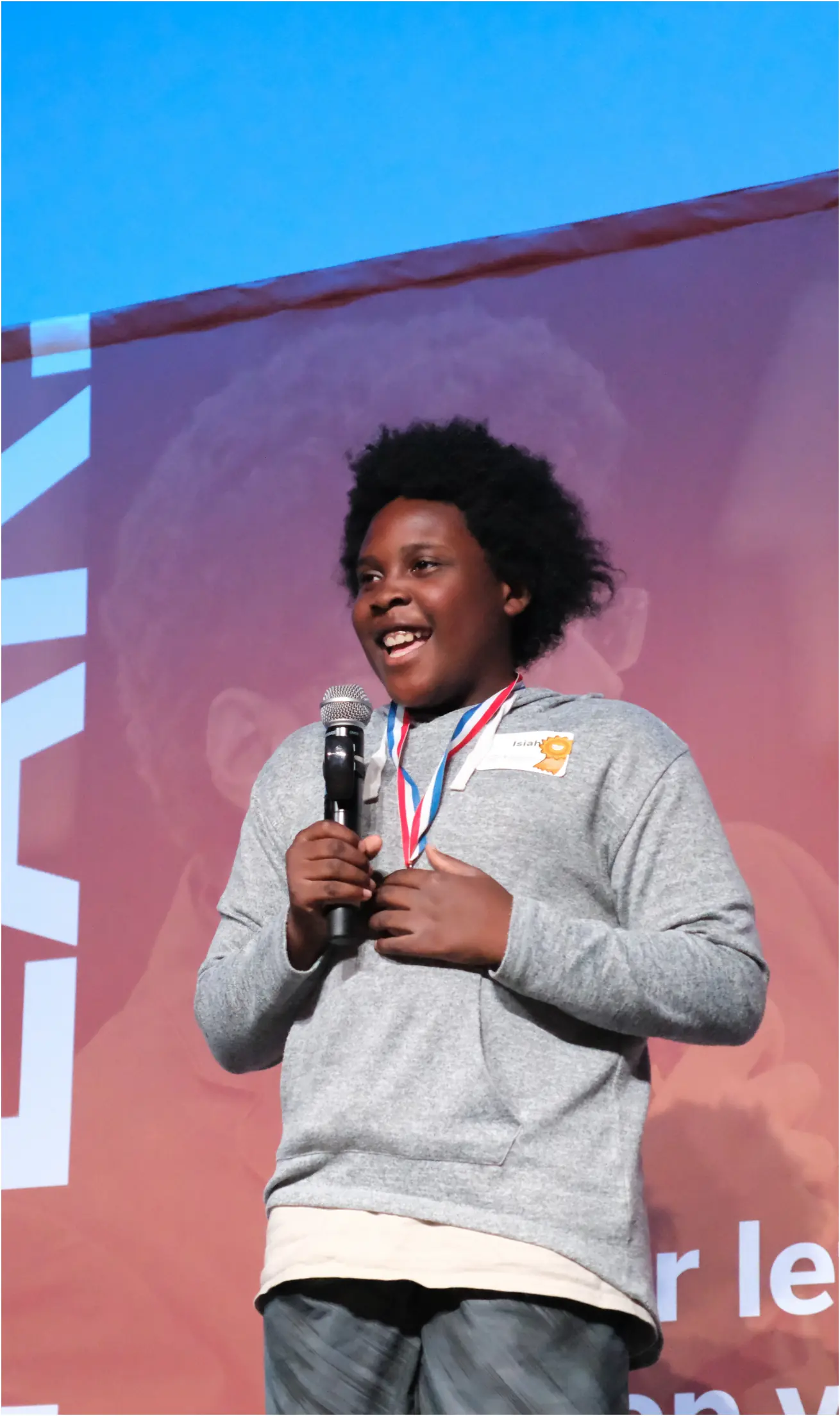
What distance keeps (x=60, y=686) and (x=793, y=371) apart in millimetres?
1796

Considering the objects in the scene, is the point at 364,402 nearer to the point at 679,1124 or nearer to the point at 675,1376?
the point at 679,1124

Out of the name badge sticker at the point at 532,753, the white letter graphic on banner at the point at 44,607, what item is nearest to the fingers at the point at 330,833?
the name badge sticker at the point at 532,753

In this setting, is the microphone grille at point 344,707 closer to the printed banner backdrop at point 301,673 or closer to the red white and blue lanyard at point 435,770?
the red white and blue lanyard at point 435,770

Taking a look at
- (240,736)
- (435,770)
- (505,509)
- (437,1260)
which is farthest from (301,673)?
(437,1260)

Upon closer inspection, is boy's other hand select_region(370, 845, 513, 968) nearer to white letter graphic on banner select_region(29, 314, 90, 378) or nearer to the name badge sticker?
the name badge sticker

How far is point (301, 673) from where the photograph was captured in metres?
3.47

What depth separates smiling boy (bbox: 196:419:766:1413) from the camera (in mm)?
1414

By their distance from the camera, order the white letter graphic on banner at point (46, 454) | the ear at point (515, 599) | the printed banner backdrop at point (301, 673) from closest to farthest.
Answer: the ear at point (515, 599) → the printed banner backdrop at point (301, 673) → the white letter graphic on banner at point (46, 454)

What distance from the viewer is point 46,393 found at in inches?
153

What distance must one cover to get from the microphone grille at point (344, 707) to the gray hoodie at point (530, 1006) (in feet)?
0.27

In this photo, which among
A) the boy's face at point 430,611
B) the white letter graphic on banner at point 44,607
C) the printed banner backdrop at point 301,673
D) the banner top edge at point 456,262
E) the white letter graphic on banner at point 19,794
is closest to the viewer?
the boy's face at point 430,611

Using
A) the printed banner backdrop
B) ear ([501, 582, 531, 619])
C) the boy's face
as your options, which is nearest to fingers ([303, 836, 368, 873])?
the boy's face

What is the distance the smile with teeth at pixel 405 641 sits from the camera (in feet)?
6.02

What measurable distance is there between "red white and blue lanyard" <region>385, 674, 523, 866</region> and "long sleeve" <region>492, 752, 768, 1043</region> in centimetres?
16
